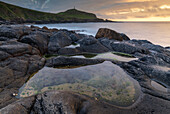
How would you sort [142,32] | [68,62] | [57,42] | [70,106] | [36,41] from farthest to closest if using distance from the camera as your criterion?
[142,32]
[57,42]
[36,41]
[68,62]
[70,106]

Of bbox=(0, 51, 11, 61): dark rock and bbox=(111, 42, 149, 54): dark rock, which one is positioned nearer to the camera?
bbox=(0, 51, 11, 61): dark rock

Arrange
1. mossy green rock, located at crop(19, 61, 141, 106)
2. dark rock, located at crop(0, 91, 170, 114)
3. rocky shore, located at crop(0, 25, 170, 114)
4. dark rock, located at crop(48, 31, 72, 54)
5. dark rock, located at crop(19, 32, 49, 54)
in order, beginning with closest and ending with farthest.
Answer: dark rock, located at crop(0, 91, 170, 114)
rocky shore, located at crop(0, 25, 170, 114)
mossy green rock, located at crop(19, 61, 141, 106)
dark rock, located at crop(19, 32, 49, 54)
dark rock, located at crop(48, 31, 72, 54)

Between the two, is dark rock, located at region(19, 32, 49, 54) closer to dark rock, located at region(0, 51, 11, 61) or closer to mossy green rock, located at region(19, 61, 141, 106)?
dark rock, located at region(0, 51, 11, 61)

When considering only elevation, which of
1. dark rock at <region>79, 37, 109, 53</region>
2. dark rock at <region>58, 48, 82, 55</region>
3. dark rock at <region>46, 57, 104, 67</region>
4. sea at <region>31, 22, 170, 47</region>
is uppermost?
sea at <region>31, 22, 170, 47</region>

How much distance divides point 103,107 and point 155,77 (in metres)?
6.86

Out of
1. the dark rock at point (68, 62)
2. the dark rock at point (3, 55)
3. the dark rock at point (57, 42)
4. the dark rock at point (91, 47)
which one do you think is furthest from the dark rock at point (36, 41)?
the dark rock at point (91, 47)

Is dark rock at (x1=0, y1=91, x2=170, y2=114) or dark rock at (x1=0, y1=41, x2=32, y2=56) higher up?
dark rock at (x1=0, y1=41, x2=32, y2=56)

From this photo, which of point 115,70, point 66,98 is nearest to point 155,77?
point 115,70

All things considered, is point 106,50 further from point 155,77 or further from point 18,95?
point 18,95

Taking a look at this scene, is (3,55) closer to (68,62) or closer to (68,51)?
(68,62)

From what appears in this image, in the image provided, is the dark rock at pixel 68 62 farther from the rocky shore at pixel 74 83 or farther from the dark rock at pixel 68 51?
the dark rock at pixel 68 51

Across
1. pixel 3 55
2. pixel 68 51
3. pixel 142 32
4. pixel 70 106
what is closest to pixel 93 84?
pixel 70 106

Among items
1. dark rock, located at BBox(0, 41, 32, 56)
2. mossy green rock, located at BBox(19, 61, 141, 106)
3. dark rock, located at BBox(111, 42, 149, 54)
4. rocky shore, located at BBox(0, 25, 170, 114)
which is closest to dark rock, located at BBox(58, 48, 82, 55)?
rocky shore, located at BBox(0, 25, 170, 114)

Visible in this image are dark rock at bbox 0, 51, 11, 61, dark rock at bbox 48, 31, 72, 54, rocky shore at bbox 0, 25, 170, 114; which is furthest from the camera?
dark rock at bbox 48, 31, 72, 54
